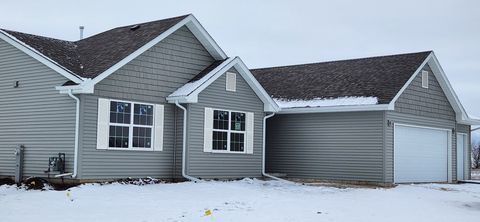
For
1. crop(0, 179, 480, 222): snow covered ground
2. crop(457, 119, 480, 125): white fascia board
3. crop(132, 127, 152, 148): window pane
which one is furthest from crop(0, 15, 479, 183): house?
crop(0, 179, 480, 222): snow covered ground

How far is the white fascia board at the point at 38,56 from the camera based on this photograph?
59.4ft

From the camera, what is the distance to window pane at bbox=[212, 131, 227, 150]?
21469mm

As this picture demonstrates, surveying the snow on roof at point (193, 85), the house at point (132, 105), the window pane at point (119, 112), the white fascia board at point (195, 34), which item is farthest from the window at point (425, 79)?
the window pane at point (119, 112)

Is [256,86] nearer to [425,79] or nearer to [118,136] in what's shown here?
[118,136]

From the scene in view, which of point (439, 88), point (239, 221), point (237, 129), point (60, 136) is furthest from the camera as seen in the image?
point (439, 88)

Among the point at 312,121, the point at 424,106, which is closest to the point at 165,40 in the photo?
the point at 312,121

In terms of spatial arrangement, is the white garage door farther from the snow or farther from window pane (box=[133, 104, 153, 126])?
window pane (box=[133, 104, 153, 126])

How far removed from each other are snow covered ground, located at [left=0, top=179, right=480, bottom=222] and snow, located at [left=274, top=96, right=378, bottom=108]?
3.79 meters

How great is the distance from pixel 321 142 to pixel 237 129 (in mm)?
3786

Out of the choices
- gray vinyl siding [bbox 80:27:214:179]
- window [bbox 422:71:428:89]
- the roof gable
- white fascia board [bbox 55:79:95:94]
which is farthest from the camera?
window [bbox 422:71:428:89]

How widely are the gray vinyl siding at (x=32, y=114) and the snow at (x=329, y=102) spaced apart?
9.34m

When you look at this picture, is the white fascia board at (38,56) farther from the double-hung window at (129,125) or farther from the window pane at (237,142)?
the window pane at (237,142)

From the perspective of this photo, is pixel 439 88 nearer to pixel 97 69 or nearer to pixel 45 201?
pixel 97 69

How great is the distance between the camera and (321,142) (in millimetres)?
24422
